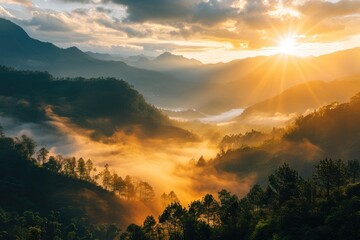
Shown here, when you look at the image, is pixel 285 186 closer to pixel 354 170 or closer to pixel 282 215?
pixel 282 215

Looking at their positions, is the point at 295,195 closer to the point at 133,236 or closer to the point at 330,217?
the point at 330,217

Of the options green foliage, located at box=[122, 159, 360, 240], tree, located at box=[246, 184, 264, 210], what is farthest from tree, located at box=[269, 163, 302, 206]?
tree, located at box=[246, 184, 264, 210]

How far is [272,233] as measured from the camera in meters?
107

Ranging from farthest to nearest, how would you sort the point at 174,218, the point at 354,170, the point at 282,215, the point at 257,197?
the point at 354,170 → the point at 174,218 → the point at 257,197 → the point at 282,215

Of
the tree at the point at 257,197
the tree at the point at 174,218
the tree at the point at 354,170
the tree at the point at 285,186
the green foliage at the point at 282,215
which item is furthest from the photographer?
the tree at the point at 354,170

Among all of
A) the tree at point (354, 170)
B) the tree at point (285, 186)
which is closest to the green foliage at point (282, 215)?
the tree at point (285, 186)

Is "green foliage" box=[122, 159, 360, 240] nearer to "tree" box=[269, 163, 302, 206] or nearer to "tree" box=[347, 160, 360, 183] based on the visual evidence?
"tree" box=[269, 163, 302, 206]

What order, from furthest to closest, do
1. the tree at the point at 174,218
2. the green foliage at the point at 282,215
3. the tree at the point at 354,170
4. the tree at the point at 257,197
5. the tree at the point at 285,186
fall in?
the tree at the point at 354,170 → the tree at the point at 174,218 → the tree at the point at 257,197 → the tree at the point at 285,186 → the green foliage at the point at 282,215

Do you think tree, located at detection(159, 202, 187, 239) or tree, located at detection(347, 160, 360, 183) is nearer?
tree, located at detection(159, 202, 187, 239)

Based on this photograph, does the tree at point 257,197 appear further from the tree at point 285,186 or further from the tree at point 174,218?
the tree at point 174,218

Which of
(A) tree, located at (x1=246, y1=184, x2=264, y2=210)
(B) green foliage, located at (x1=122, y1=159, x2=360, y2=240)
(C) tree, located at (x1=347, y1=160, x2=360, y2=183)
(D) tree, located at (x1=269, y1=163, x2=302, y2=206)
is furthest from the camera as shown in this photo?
(C) tree, located at (x1=347, y1=160, x2=360, y2=183)

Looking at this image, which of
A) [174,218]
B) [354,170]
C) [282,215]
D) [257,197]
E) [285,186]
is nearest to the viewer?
[282,215]

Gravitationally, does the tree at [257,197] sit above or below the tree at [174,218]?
above

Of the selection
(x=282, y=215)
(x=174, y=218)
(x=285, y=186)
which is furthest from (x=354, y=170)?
(x=174, y=218)
